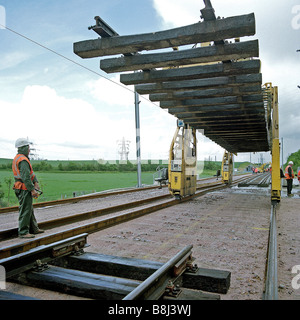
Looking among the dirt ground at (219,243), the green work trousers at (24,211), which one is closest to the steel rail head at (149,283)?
the dirt ground at (219,243)

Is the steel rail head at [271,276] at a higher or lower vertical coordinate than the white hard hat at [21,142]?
lower

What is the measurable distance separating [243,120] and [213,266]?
8395 millimetres

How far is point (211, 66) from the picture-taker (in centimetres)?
644

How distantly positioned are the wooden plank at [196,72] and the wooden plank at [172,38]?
1.33m

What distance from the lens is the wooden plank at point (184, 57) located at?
17.7 feet

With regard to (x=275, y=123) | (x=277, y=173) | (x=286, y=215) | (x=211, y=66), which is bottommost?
(x=286, y=215)

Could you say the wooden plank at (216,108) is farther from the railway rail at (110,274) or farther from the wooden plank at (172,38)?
the railway rail at (110,274)

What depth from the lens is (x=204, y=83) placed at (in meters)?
7.47

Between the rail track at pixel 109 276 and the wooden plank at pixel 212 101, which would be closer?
the rail track at pixel 109 276

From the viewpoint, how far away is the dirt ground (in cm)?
341

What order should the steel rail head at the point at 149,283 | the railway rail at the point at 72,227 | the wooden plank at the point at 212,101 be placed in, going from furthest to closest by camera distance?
the wooden plank at the point at 212,101, the railway rail at the point at 72,227, the steel rail head at the point at 149,283

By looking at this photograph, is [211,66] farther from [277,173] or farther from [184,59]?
[277,173]
